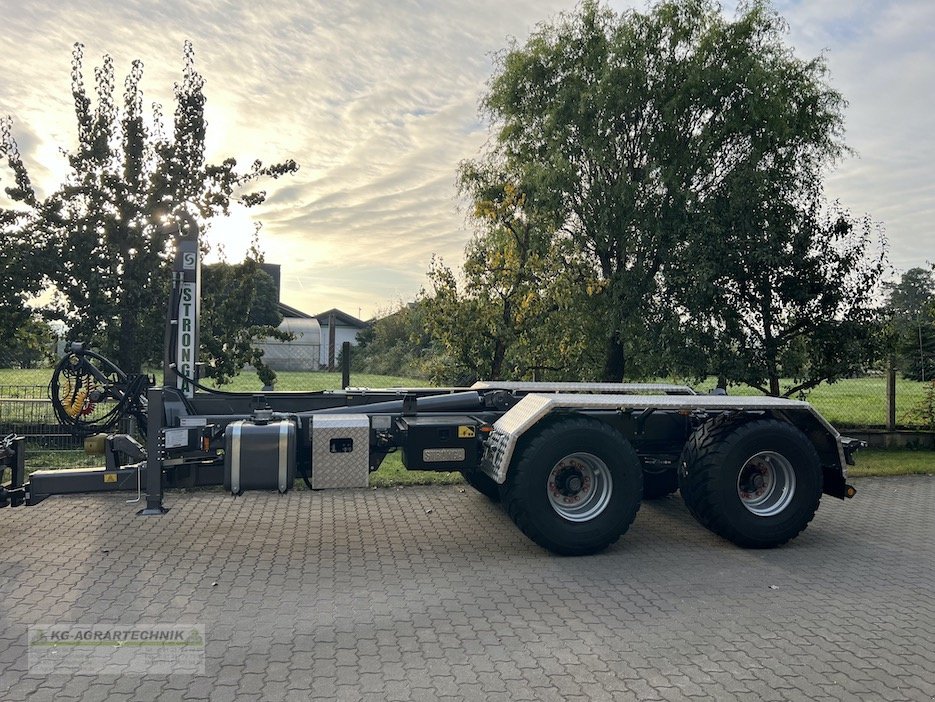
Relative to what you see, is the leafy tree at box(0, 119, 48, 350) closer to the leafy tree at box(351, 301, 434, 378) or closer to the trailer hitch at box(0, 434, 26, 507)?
the trailer hitch at box(0, 434, 26, 507)

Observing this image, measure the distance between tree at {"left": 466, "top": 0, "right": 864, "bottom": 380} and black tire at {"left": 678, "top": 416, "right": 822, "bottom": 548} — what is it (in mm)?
5628

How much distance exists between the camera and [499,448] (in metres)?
6.64

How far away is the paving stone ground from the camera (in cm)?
414

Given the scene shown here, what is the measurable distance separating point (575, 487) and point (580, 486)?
6cm

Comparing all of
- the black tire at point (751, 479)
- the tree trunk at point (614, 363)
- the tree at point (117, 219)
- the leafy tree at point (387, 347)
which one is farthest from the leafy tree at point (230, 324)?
the leafy tree at point (387, 347)

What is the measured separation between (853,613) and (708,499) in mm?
1661

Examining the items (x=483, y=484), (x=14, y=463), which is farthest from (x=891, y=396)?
(x=14, y=463)

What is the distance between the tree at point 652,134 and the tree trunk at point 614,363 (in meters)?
0.02

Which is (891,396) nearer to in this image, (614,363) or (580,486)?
(614,363)

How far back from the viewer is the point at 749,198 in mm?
12453

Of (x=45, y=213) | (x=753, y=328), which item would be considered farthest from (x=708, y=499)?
(x=45, y=213)

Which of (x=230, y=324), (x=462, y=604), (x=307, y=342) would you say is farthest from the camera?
(x=307, y=342)

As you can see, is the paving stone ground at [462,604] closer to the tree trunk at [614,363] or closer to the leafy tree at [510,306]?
the leafy tree at [510,306]

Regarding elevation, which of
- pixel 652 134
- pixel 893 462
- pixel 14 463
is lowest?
pixel 893 462
